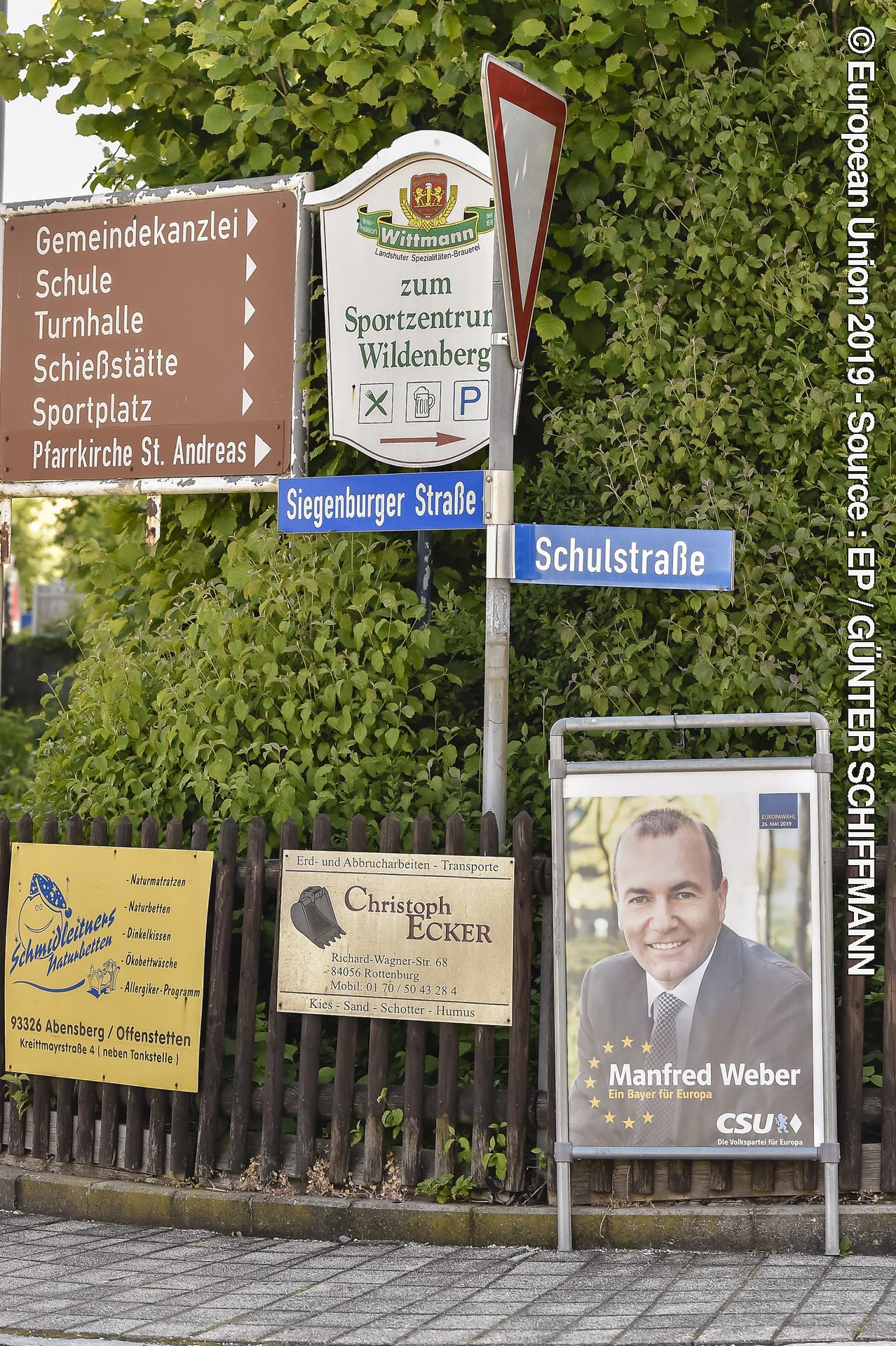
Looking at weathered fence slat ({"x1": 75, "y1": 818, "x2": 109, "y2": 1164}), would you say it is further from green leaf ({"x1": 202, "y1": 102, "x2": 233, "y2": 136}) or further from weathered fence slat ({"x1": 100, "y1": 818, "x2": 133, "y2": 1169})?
green leaf ({"x1": 202, "y1": 102, "x2": 233, "y2": 136})

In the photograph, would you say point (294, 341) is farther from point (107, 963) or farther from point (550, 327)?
point (107, 963)

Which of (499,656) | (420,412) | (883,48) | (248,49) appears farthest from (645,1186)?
(248,49)

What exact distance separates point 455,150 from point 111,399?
194cm

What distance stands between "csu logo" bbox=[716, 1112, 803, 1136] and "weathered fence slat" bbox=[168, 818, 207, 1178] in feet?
6.57

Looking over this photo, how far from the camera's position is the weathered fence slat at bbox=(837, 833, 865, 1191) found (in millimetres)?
4953

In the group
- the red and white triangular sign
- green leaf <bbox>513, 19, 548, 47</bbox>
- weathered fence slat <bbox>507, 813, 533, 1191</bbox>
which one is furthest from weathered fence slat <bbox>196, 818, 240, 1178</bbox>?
green leaf <bbox>513, 19, 548, 47</bbox>

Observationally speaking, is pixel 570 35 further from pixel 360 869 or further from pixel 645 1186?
pixel 645 1186

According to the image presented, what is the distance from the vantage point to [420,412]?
612cm

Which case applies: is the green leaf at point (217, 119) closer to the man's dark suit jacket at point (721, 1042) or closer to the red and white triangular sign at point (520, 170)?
the red and white triangular sign at point (520, 170)

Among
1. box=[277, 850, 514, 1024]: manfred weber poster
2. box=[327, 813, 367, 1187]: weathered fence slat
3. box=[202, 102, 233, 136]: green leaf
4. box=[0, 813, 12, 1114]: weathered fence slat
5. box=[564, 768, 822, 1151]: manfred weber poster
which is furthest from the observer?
box=[202, 102, 233, 136]: green leaf

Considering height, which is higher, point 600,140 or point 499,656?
point 600,140

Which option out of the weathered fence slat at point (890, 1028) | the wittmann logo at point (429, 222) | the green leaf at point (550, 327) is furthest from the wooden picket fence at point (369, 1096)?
the wittmann logo at point (429, 222)

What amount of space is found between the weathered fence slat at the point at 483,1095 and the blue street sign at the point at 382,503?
3.60ft

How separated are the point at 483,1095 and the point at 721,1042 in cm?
85
